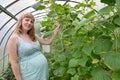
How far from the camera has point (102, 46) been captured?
1912 millimetres

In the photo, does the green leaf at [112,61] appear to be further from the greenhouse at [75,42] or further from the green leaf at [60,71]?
the green leaf at [60,71]

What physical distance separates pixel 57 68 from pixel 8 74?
561 cm

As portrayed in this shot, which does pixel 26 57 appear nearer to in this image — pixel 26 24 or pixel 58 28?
pixel 26 24

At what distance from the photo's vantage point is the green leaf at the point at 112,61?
71.6 inches

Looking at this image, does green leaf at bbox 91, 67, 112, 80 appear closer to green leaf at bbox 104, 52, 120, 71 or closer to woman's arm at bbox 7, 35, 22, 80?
green leaf at bbox 104, 52, 120, 71

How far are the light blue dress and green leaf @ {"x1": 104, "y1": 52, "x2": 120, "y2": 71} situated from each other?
1422mm

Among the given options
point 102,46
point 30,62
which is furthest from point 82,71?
point 30,62

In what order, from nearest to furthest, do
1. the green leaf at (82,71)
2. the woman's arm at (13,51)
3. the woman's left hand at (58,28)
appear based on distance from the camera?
the green leaf at (82,71), the woman's arm at (13,51), the woman's left hand at (58,28)

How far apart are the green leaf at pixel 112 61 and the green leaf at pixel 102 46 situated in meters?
0.04

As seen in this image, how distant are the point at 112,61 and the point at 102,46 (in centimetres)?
13

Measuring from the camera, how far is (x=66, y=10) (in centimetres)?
317

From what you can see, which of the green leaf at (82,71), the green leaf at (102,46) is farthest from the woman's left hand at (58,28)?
the green leaf at (102,46)

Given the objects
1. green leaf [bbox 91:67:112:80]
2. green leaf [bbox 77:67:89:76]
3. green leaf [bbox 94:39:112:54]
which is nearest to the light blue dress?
green leaf [bbox 77:67:89:76]

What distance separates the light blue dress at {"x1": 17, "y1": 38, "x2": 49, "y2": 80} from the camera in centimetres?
315
